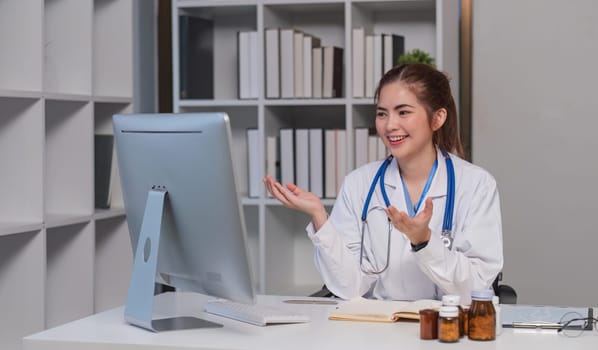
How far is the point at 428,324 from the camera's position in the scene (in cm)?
206

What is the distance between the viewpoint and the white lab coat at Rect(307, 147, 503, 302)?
2.60 meters

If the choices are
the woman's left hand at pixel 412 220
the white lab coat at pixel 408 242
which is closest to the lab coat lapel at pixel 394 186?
the white lab coat at pixel 408 242

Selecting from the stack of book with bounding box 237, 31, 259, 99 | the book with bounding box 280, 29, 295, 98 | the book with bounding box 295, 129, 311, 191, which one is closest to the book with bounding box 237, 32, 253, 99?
the stack of book with bounding box 237, 31, 259, 99

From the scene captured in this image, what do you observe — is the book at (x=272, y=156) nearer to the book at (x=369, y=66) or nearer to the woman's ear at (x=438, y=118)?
the book at (x=369, y=66)

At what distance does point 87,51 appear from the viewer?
3633 millimetres

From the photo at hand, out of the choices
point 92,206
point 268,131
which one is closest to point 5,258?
point 92,206

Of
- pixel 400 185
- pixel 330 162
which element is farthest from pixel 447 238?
pixel 330 162

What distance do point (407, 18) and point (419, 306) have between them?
209 cm

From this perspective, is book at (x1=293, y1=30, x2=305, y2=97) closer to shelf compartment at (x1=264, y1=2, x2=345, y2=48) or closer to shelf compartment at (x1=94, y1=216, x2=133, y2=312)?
shelf compartment at (x1=264, y1=2, x2=345, y2=48)

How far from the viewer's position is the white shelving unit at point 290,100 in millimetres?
3871

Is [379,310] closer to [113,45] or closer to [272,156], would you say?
[272,156]

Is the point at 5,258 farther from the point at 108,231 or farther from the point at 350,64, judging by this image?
the point at 350,64

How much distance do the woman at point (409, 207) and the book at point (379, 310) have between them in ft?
0.66

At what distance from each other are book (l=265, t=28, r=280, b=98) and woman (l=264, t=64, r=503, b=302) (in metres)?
1.02
